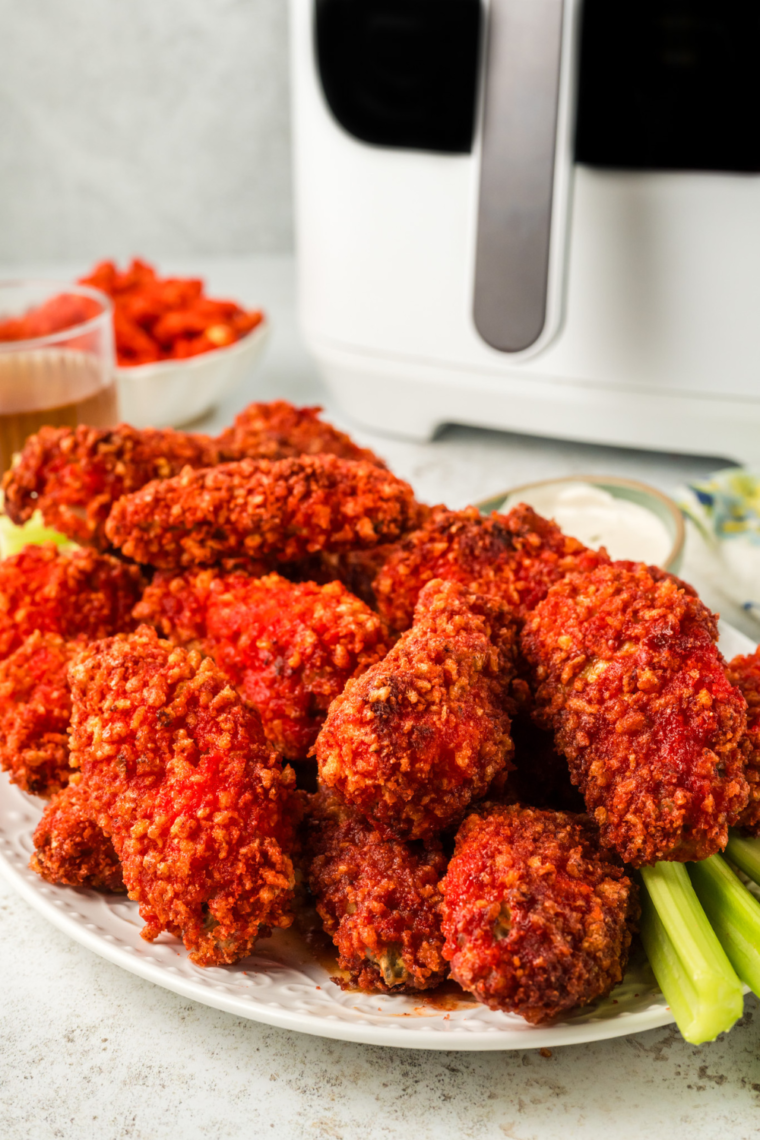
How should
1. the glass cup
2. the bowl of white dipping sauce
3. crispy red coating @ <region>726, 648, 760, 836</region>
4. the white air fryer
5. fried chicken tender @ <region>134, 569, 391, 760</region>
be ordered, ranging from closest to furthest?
crispy red coating @ <region>726, 648, 760, 836</region>, fried chicken tender @ <region>134, 569, 391, 760</region>, the bowl of white dipping sauce, the white air fryer, the glass cup

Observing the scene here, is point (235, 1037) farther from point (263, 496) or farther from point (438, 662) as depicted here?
point (263, 496)

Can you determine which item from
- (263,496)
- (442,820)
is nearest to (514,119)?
(263,496)

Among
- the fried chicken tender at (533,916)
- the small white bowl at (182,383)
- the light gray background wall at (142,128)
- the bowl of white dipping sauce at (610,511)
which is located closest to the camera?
the fried chicken tender at (533,916)

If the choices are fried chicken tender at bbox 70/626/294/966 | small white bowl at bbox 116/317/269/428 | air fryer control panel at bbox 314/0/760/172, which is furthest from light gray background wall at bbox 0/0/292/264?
fried chicken tender at bbox 70/626/294/966

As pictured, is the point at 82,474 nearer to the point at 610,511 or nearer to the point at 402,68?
the point at 610,511

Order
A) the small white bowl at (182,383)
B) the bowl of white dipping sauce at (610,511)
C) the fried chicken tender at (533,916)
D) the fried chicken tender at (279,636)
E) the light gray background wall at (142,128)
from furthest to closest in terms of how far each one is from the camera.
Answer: the light gray background wall at (142,128) < the small white bowl at (182,383) < the bowl of white dipping sauce at (610,511) < the fried chicken tender at (279,636) < the fried chicken tender at (533,916)

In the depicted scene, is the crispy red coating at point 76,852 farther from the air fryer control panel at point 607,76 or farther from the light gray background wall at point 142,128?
the light gray background wall at point 142,128

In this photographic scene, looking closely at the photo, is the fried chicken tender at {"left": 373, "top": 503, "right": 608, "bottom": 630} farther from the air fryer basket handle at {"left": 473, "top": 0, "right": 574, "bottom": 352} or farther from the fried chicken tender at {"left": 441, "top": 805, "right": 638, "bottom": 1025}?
the air fryer basket handle at {"left": 473, "top": 0, "right": 574, "bottom": 352}

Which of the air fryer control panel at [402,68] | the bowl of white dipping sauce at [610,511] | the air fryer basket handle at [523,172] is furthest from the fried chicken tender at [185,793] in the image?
the air fryer control panel at [402,68]
